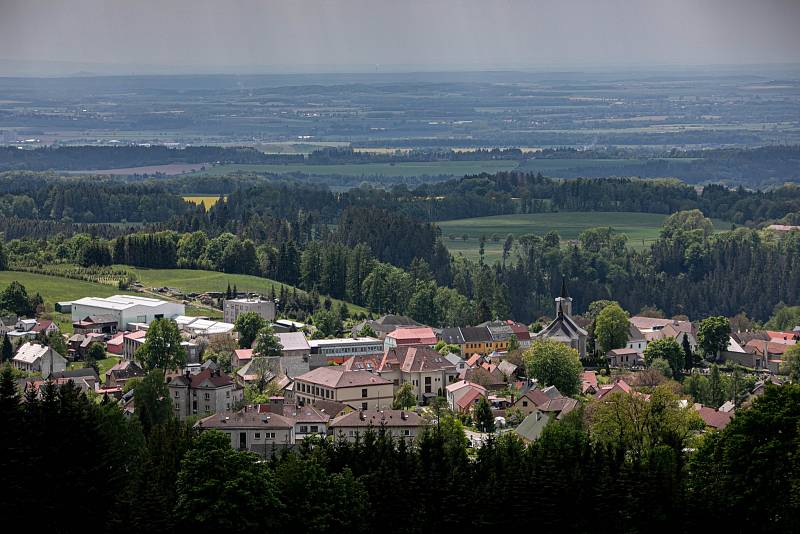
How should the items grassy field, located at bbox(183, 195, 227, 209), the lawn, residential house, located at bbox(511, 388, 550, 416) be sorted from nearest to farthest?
1. residential house, located at bbox(511, 388, 550, 416)
2. the lawn
3. grassy field, located at bbox(183, 195, 227, 209)

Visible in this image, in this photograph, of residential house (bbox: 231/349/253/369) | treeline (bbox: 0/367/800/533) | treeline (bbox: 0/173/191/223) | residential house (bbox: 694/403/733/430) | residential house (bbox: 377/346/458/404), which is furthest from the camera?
treeline (bbox: 0/173/191/223)

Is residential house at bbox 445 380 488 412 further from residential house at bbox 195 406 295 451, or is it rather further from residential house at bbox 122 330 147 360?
residential house at bbox 122 330 147 360

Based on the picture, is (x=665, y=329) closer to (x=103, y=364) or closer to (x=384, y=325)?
(x=384, y=325)

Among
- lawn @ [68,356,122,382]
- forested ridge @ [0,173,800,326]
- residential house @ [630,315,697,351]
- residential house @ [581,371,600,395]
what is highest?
residential house @ [581,371,600,395]

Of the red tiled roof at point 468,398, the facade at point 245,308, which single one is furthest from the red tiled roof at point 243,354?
the red tiled roof at point 468,398

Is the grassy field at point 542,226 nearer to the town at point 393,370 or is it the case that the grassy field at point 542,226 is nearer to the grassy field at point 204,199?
the town at point 393,370

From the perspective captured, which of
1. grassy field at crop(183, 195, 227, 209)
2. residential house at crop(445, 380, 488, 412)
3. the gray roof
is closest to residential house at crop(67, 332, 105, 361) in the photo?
residential house at crop(445, 380, 488, 412)
